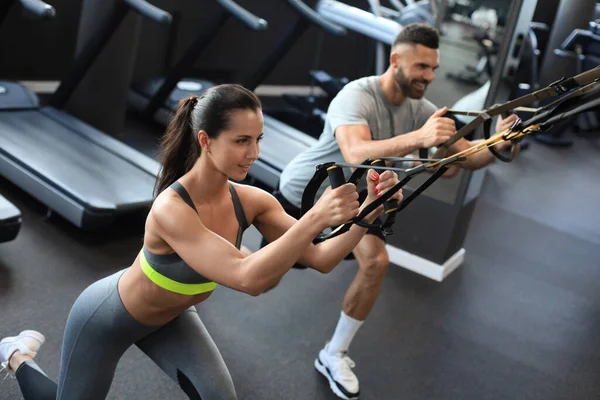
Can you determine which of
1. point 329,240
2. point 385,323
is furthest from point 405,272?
point 329,240

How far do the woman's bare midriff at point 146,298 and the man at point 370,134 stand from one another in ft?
3.33

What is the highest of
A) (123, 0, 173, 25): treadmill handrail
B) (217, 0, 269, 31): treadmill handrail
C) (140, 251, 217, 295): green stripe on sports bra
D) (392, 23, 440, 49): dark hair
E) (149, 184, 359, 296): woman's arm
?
(392, 23, 440, 49): dark hair

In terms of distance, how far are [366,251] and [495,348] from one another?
48.2 inches

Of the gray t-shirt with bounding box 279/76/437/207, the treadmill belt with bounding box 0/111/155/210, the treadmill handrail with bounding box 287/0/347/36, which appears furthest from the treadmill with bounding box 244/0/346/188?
the gray t-shirt with bounding box 279/76/437/207

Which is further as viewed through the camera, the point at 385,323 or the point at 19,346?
the point at 385,323

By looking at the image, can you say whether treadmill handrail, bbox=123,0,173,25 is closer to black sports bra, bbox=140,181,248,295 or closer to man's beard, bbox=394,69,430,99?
man's beard, bbox=394,69,430,99

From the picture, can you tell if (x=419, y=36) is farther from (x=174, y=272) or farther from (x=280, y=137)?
(x=280, y=137)

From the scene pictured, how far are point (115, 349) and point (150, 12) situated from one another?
2.81 metres

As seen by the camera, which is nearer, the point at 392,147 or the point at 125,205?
the point at 392,147

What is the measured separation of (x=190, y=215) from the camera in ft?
5.73

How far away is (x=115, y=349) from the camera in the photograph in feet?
6.25

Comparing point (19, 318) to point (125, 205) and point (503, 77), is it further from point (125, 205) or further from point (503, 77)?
point (503, 77)

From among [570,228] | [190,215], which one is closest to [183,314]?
[190,215]

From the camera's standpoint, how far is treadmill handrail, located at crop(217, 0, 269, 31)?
4.61m
